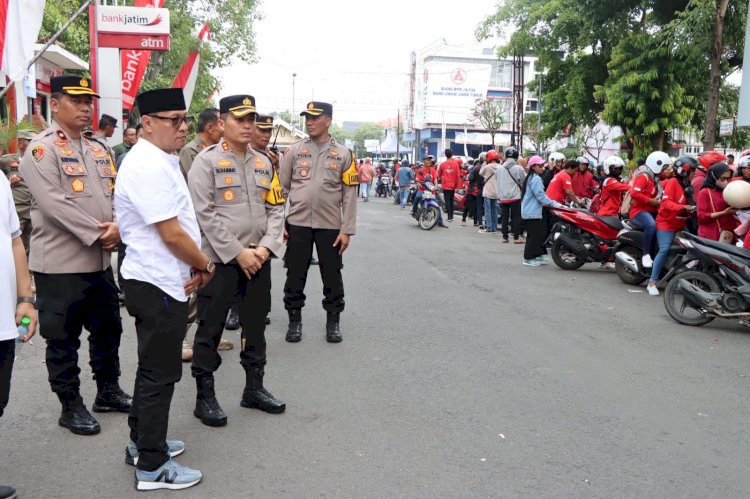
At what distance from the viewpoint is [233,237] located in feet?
13.8

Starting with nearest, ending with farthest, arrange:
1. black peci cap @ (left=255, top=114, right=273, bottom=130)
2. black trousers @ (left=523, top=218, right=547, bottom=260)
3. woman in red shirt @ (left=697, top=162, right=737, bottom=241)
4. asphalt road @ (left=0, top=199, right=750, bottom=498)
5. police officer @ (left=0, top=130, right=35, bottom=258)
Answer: asphalt road @ (left=0, top=199, right=750, bottom=498), black peci cap @ (left=255, top=114, right=273, bottom=130), police officer @ (left=0, top=130, right=35, bottom=258), woman in red shirt @ (left=697, top=162, right=737, bottom=241), black trousers @ (left=523, top=218, right=547, bottom=260)

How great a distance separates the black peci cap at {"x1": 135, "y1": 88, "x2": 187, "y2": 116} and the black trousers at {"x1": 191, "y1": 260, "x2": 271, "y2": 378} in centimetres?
112

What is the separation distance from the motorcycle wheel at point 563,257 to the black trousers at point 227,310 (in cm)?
744

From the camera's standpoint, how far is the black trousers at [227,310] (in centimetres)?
421

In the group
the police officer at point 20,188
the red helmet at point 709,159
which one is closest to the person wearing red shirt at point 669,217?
the red helmet at point 709,159

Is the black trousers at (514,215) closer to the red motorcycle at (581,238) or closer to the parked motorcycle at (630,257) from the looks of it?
the red motorcycle at (581,238)

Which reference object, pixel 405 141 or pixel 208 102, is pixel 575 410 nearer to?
pixel 208 102

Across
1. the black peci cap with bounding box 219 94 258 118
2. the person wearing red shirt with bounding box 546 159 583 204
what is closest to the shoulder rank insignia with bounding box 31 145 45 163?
the black peci cap with bounding box 219 94 258 118

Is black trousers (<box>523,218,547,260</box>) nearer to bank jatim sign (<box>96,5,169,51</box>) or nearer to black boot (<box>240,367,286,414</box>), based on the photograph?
bank jatim sign (<box>96,5,169,51</box>)

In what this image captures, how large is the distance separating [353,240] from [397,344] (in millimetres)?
8131

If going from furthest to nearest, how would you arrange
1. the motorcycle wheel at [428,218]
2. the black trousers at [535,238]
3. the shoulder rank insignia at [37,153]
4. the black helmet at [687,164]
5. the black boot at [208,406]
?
the motorcycle wheel at [428,218] → the black trousers at [535,238] → the black helmet at [687,164] → the black boot at [208,406] → the shoulder rank insignia at [37,153]

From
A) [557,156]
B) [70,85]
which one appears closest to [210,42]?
[557,156]

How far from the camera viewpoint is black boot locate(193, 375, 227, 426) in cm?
431

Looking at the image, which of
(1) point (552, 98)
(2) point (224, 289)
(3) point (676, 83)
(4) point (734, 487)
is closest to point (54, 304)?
(2) point (224, 289)
